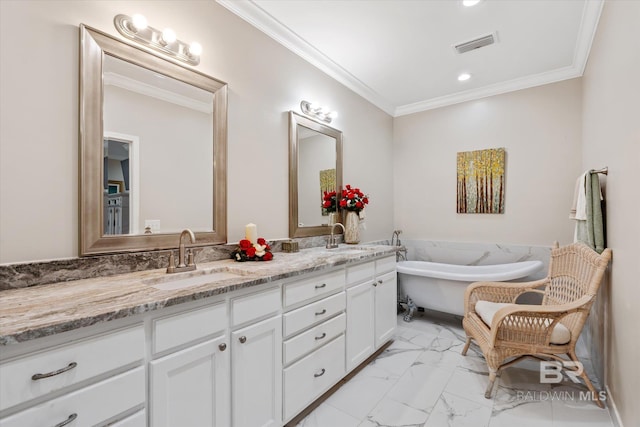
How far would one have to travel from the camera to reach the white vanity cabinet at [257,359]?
4.61 feet

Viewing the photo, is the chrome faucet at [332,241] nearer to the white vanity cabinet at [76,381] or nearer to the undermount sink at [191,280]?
the undermount sink at [191,280]

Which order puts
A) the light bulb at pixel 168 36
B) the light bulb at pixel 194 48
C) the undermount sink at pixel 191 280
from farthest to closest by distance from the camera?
the light bulb at pixel 194 48, the light bulb at pixel 168 36, the undermount sink at pixel 191 280

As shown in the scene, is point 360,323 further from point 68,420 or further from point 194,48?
point 194,48

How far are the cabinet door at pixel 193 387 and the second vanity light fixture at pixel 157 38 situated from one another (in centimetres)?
164

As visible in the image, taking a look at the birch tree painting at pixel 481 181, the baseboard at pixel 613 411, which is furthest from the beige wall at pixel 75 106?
the baseboard at pixel 613 411

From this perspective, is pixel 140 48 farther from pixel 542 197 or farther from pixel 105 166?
pixel 542 197

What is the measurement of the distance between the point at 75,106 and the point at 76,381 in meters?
1.23

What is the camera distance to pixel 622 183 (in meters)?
1.72

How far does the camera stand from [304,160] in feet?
9.18

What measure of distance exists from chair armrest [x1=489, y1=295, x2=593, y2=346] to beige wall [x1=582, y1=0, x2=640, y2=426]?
9.7 inches

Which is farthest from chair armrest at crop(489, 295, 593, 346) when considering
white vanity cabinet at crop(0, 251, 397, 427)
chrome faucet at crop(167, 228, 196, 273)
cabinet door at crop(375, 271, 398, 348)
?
chrome faucet at crop(167, 228, 196, 273)

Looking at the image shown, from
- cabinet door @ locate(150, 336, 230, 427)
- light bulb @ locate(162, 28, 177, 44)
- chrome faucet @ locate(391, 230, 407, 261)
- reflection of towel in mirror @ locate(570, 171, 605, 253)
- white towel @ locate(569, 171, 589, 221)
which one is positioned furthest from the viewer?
chrome faucet @ locate(391, 230, 407, 261)

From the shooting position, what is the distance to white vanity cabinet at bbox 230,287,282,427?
140cm

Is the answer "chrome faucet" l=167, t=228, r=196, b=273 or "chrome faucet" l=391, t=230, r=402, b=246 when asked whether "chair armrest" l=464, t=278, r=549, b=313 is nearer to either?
"chrome faucet" l=391, t=230, r=402, b=246
